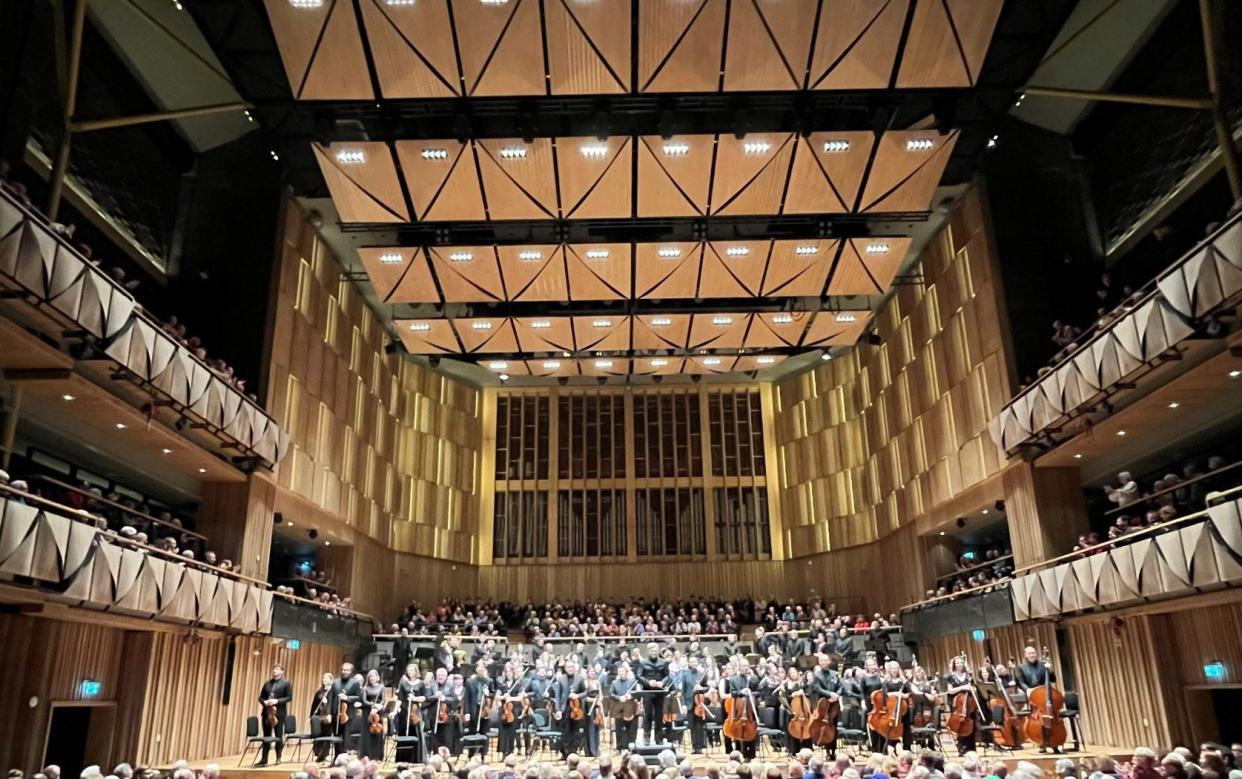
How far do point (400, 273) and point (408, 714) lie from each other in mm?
9139

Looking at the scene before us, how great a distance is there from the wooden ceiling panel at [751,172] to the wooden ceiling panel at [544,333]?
5.90 m

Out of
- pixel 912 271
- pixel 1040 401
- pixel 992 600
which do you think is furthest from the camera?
pixel 912 271

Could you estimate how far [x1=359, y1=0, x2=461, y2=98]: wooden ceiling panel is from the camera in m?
12.5

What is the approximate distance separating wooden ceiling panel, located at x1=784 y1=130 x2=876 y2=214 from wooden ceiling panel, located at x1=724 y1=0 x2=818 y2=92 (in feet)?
5.09

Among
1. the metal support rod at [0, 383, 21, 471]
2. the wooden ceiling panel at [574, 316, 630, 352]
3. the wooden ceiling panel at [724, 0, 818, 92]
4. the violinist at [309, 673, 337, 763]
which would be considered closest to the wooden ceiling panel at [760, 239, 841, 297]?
the wooden ceiling panel at [574, 316, 630, 352]

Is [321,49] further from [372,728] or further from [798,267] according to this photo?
[798,267]

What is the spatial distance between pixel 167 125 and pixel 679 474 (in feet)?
57.4

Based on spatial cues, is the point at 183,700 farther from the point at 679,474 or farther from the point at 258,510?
the point at 679,474

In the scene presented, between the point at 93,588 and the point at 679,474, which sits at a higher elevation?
the point at 679,474

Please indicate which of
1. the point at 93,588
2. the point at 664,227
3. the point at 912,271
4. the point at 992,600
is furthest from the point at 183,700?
the point at 912,271

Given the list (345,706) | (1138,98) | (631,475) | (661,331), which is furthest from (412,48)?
(631,475)

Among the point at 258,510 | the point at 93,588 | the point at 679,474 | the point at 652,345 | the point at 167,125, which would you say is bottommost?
the point at 93,588

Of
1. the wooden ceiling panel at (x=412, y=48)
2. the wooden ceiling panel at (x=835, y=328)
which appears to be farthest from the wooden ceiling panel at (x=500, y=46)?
the wooden ceiling panel at (x=835, y=328)

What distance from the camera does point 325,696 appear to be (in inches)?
512
